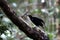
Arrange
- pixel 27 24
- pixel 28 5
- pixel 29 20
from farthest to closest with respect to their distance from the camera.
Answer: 1. pixel 28 5
2. pixel 29 20
3. pixel 27 24

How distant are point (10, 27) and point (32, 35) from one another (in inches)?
7.3

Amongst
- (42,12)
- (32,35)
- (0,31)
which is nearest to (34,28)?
(32,35)

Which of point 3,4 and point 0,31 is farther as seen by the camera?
point 0,31

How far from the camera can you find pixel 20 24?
969 millimetres

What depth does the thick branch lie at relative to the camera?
906 millimetres

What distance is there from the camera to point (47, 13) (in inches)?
80.4

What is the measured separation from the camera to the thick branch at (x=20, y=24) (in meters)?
0.91

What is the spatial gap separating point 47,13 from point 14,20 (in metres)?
1.12

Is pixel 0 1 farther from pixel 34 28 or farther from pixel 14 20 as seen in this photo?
pixel 34 28

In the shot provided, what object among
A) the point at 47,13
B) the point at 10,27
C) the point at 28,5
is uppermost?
the point at 28,5

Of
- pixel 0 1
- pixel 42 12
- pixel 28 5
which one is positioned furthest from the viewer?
pixel 28 5

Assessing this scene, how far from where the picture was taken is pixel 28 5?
2.65 metres

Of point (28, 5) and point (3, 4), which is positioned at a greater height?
point (28, 5)

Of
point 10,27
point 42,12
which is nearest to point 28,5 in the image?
point 42,12
